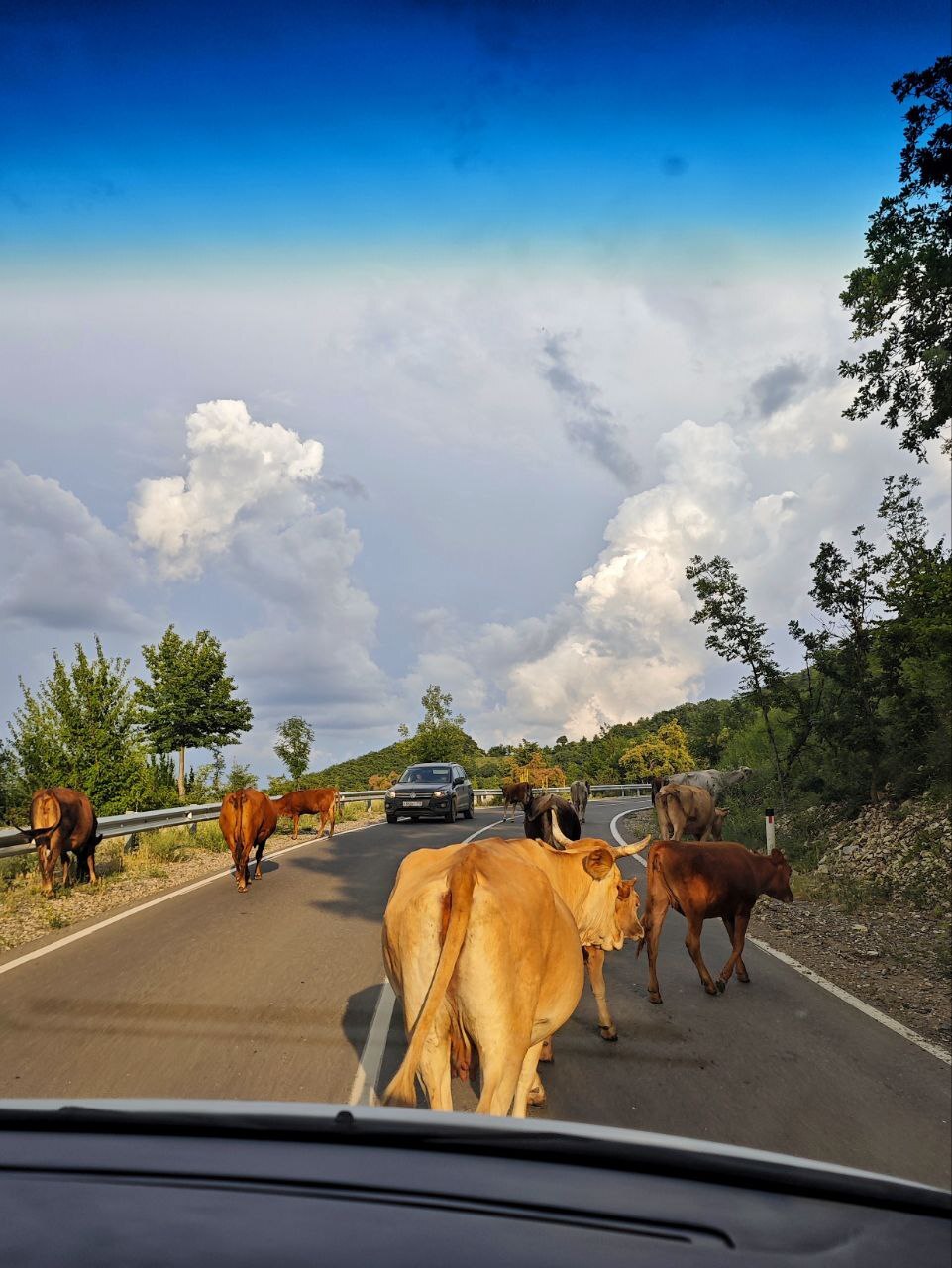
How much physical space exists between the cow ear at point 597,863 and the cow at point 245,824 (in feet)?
28.7

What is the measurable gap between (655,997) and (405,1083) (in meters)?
4.40

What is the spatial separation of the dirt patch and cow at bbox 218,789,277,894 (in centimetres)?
114

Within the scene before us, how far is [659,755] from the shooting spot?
241 ft

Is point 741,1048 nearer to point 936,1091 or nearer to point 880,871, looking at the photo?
point 936,1091

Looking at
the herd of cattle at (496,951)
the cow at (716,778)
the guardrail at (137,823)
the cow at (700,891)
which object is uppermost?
the guardrail at (137,823)

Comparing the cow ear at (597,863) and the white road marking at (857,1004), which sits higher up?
the cow ear at (597,863)

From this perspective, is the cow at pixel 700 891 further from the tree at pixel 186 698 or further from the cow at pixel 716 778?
the tree at pixel 186 698

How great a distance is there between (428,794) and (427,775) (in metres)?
1.69

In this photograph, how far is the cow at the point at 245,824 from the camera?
43.8 feet

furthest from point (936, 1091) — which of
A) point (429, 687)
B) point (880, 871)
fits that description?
point (429, 687)

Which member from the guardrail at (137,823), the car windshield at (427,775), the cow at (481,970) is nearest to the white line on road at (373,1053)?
the cow at (481,970)

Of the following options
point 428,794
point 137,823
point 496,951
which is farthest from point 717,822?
point 496,951

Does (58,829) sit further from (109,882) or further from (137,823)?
(137,823)

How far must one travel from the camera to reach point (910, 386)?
19.2 m
